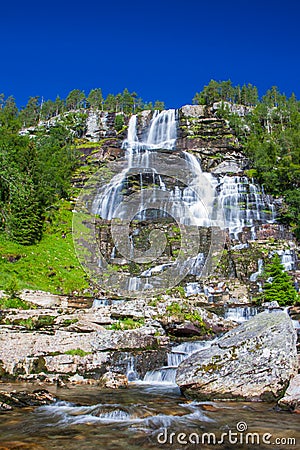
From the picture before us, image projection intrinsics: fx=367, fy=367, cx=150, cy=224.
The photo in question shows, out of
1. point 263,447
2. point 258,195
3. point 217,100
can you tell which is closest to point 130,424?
point 263,447

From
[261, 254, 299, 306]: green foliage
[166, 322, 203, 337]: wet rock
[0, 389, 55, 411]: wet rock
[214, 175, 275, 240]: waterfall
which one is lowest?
[0, 389, 55, 411]: wet rock

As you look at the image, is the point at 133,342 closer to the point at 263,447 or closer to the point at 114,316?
the point at 114,316

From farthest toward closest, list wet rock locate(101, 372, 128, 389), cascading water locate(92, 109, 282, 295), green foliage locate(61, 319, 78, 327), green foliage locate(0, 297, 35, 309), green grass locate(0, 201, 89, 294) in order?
1. cascading water locate(92, 109, 282, 295)
2. green grass locate(0, 201, 89, 294)
3. green foliage locate(0, 297, 35, 309)
4. green foliage locate(61, 319, 78, 327)
5. wet rock locate(101, 372, 128, 389)

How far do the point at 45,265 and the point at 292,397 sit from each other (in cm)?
2190

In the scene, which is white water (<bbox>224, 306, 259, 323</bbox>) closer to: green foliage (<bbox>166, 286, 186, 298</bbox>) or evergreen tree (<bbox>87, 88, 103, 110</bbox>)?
green foliage (<bbox>166, 286, 186, 298</bbox>)

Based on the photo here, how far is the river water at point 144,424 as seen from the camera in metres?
5.92

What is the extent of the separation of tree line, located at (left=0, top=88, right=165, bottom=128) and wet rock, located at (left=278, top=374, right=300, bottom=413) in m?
80.7

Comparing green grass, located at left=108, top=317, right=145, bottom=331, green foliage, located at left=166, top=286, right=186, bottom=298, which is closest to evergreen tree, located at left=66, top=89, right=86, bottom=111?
green foliage, located at left=166, top=286, right=186, bottom=298

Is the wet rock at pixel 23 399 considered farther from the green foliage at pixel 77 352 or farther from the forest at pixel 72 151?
the forest at pixel 72 151

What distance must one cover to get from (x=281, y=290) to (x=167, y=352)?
12071 mm

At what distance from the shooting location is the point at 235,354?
925 centimetres

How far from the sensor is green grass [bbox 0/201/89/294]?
78.5ft

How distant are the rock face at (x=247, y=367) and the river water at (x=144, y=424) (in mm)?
338

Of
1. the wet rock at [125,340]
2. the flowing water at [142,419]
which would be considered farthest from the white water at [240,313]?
the wet rock at [125,340]
